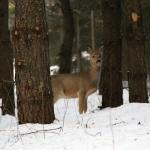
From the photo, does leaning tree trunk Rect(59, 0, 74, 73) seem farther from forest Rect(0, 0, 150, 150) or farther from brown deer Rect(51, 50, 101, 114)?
brown deer Rect(51, 50, 101, 114)

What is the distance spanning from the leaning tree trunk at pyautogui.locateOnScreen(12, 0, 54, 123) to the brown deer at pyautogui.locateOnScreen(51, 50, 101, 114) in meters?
6.35

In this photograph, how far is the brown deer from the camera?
15.8 m

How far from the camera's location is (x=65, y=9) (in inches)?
1008

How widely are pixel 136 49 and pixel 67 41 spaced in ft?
45.5

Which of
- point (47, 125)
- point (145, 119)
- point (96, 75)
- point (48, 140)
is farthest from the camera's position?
point (96, 75)

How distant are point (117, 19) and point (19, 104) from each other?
5.12 meters

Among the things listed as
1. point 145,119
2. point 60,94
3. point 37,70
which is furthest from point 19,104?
point 60,94

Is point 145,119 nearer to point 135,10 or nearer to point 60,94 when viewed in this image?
point 135,10

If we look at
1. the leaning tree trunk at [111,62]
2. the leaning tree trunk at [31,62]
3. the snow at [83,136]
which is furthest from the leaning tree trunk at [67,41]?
the leaning tree trunk at [31,62]

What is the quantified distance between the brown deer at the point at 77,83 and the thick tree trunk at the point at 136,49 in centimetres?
367

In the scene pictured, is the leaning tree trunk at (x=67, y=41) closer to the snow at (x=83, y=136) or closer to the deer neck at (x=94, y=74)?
the deer neck at (x=94, y=74)

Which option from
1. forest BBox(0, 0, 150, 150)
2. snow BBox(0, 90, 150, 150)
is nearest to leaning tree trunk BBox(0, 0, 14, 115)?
forest BBox(0, 0, 150, 150)

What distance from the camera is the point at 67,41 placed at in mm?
25688

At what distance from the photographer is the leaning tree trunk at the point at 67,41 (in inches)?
989
